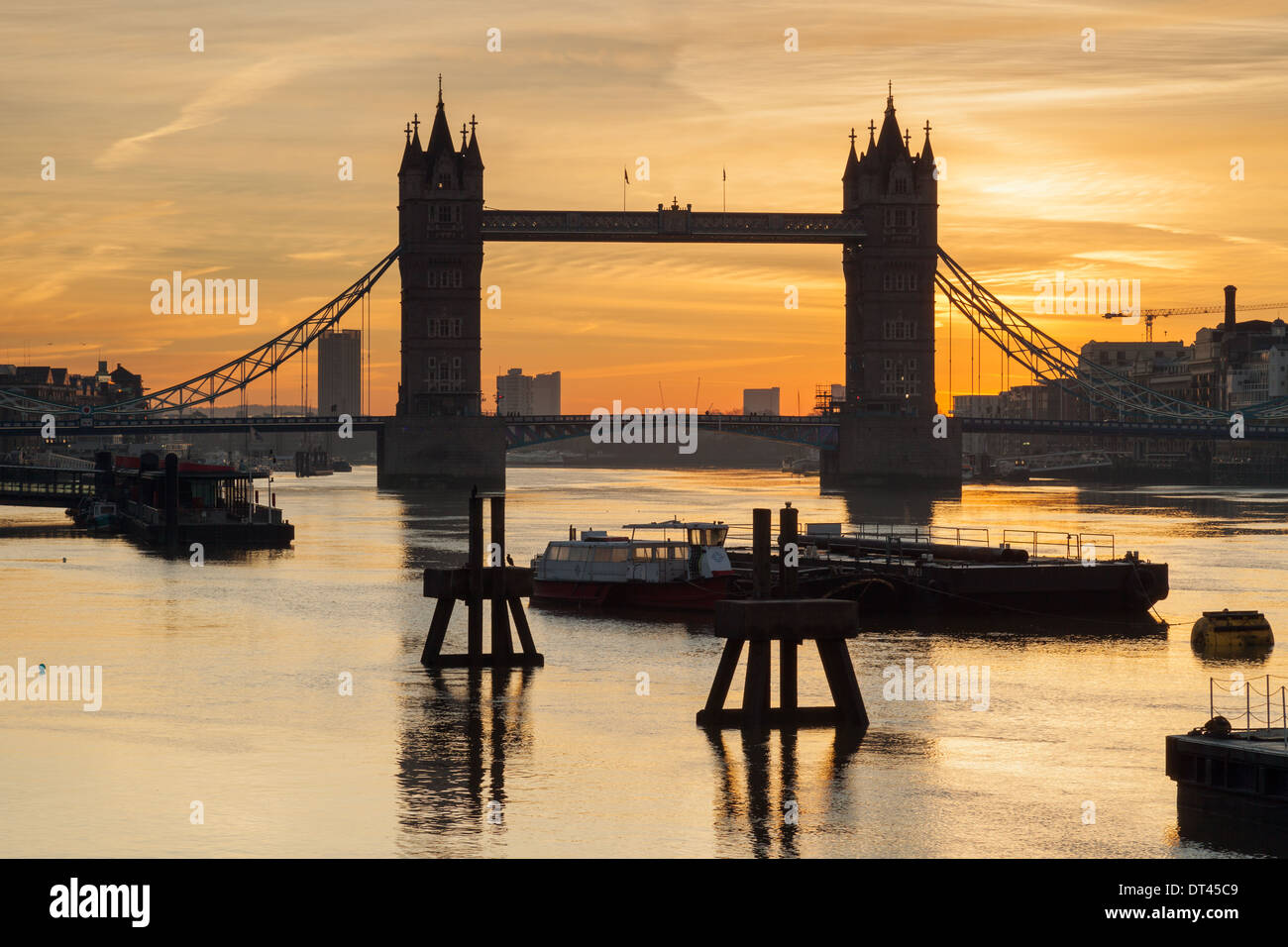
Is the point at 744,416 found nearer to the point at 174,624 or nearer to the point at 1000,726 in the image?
the point at 174,624

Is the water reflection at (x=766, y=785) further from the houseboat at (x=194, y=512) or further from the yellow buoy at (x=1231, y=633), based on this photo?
the houseboat at (x=194, y=512)

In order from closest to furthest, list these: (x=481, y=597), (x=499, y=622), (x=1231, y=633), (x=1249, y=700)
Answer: (x=1249, y=700) → (x=481, y=597) → (x=499, y=622) → (x=1231, y=633)

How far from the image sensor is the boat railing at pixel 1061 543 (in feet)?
237

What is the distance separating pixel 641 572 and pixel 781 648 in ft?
78.2

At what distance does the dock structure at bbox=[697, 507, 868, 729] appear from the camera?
100 feet

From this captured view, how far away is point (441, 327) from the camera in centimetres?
16388

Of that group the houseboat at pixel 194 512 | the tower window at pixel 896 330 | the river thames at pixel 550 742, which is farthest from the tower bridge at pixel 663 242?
the river thames at pixel 550 742

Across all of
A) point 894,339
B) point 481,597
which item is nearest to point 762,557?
point 481,597

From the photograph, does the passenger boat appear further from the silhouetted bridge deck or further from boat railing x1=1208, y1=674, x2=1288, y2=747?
the silhouetted bridge deck

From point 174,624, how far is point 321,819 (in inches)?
1040

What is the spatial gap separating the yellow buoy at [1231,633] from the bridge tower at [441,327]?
11699cm

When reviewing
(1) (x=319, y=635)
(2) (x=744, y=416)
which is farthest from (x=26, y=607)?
(2) (x=744, y=416)

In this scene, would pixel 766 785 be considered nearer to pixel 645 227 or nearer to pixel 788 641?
pixel 788 641
